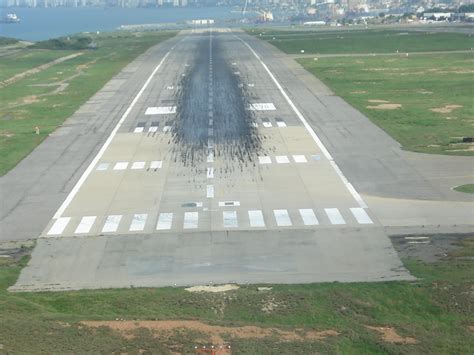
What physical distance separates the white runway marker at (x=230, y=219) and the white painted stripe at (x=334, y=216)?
4.16 metres

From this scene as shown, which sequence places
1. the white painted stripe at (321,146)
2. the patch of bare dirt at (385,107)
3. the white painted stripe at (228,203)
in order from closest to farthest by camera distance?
the white painted stripe at (228,203), the white painted stripe at (321,146), the patch of bare dirt at (385,107)

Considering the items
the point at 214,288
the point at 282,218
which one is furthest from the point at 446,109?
the point at 214,288

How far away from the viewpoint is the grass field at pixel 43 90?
2413 inches

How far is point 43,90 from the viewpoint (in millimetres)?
90500

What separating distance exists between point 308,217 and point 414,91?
43346 mm

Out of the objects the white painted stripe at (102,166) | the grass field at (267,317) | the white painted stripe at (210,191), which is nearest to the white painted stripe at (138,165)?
the white painted stripe at (102,166)

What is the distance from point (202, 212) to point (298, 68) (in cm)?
6779

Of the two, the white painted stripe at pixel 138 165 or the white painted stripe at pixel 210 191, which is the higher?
the white painted stripe at pixel 210 191

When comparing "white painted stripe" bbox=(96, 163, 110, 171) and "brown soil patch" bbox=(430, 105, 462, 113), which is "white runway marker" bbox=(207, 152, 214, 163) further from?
"brown soil patch" bbox=(430, 105, 462, 113)

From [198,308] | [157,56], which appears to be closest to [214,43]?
[157,56]

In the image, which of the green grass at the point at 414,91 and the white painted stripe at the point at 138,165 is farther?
the green grass at the point at 414,91

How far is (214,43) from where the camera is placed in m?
165

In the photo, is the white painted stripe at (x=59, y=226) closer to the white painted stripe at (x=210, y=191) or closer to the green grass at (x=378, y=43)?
the white painted stripe at (x=210, y=191)

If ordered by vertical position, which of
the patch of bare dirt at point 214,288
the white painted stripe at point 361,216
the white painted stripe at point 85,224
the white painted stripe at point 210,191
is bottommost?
the white painted stripe at point 210,191
